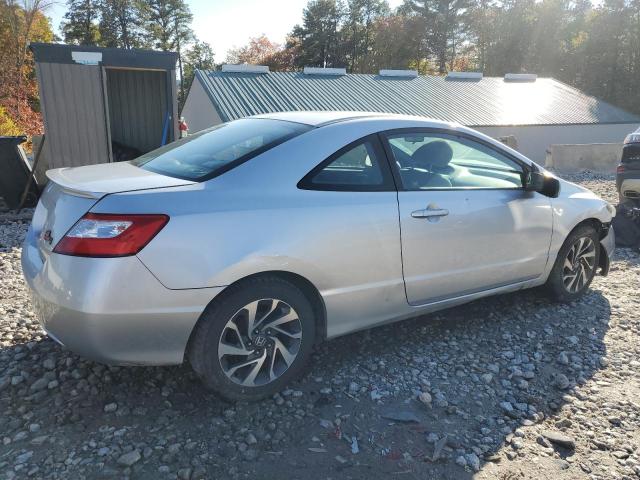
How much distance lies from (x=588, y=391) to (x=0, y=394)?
11.4ft

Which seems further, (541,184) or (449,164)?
(541,184)

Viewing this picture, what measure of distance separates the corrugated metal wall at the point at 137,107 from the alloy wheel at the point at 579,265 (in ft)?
28.3

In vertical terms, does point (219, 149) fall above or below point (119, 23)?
below

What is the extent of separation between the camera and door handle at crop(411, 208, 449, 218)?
3272mm

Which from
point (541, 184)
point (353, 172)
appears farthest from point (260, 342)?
point (541, 184)

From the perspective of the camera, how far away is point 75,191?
2.65 metres

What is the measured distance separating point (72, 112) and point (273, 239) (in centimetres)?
677

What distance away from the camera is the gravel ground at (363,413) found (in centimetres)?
249

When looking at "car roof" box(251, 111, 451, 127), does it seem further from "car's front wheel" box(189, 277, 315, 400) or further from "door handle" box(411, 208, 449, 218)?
"car's front wheel" box(189, 277, 315, 400)

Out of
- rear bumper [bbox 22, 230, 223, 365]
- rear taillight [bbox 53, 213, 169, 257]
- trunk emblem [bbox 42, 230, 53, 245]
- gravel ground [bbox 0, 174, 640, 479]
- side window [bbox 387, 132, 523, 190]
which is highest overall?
side window [bbox 387, 132, 523, 190]

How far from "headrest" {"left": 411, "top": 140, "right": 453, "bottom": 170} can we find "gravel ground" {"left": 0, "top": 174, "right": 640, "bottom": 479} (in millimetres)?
1255

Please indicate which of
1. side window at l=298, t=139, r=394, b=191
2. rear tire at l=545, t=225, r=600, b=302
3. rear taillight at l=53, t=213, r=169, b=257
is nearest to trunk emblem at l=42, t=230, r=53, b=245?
rear taillight at l=53, t=213, r=169, b=257

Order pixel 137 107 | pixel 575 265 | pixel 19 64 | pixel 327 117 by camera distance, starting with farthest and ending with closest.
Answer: pixel 19 64 → pixel 137 107 → pixel 575 265 → pixel 327 117

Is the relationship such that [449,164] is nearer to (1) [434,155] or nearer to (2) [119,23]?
(1) [434,155]
